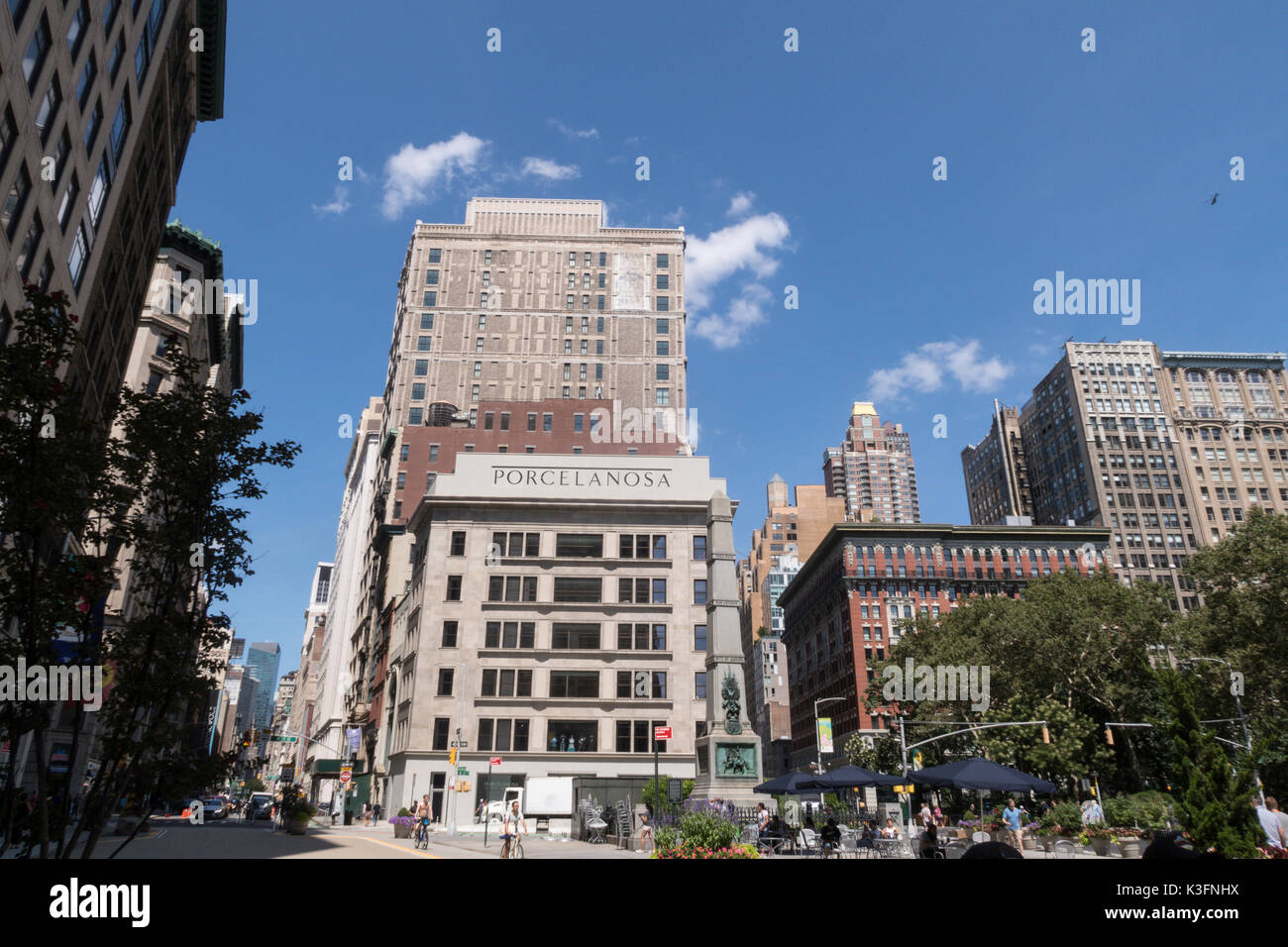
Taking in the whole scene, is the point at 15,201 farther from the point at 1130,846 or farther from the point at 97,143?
the point at 1130,846

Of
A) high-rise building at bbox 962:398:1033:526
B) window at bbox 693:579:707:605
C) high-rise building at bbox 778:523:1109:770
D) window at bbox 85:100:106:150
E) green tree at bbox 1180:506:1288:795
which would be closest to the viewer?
window at bbox 85:100:106:150

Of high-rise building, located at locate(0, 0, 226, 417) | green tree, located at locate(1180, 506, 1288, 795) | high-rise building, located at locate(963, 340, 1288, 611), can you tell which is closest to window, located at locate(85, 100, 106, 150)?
high-rise building, located at locate(0, 0, 226, 417)

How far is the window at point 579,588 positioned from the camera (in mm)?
60062

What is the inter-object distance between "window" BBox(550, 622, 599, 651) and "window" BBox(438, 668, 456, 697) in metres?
7.23

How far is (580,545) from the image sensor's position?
202ft

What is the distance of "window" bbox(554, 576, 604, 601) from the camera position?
60062mm

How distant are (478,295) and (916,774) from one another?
298 ft

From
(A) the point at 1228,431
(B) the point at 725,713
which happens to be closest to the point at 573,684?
(B) the point at 725,713

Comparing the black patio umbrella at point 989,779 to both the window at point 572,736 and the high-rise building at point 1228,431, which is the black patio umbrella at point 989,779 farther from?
the high-rise building at point 1228,431

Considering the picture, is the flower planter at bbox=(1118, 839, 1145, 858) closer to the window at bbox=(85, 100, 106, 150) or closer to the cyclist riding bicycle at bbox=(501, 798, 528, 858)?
the cyclist riding bicycle at bbox=(501, 798, 528, 858)

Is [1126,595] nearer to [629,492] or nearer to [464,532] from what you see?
[629,492]

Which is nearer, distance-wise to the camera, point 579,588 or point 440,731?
point 440,731

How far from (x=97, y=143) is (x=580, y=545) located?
37.9 metres

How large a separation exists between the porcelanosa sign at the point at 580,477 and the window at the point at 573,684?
13948mm
